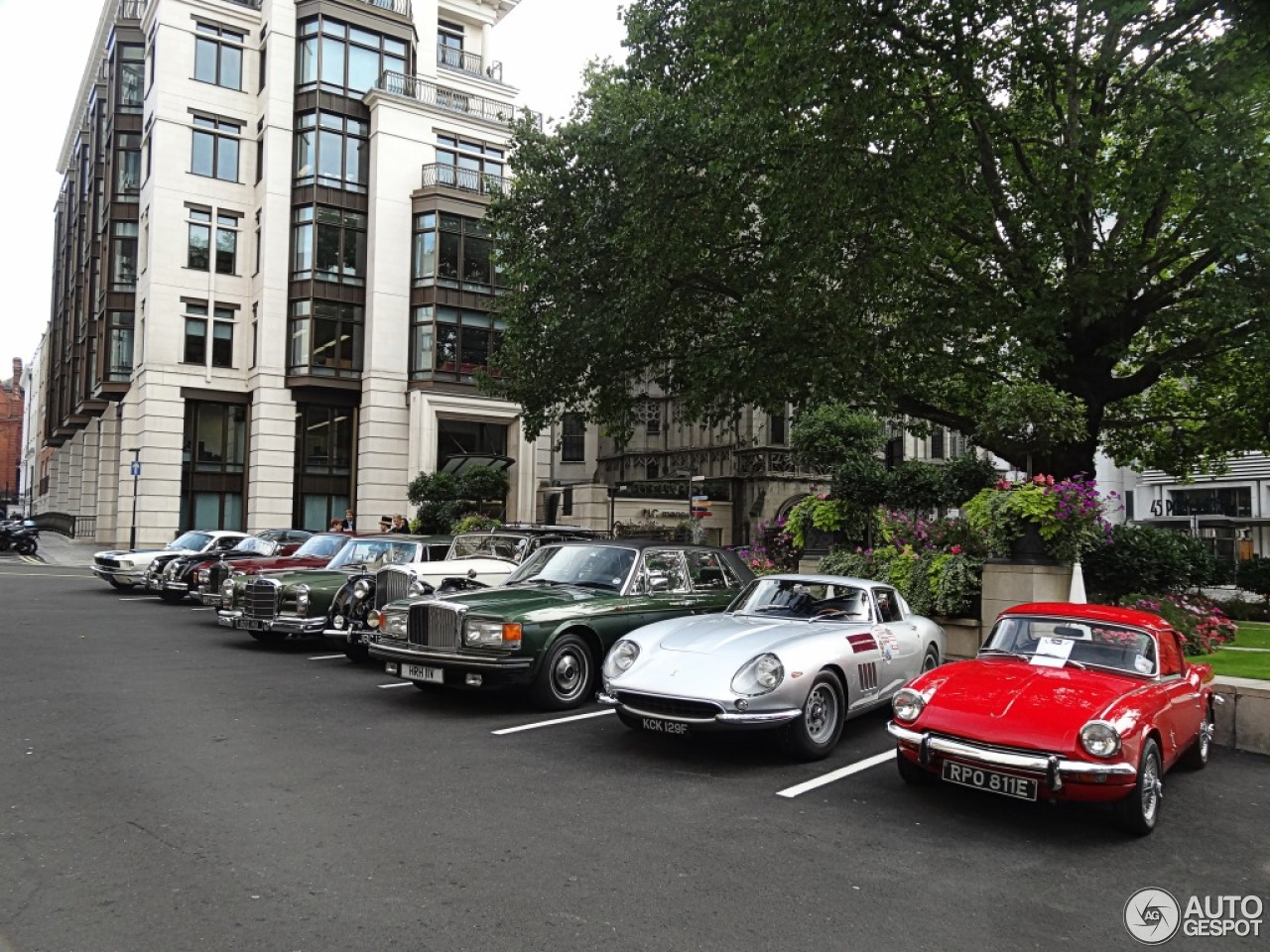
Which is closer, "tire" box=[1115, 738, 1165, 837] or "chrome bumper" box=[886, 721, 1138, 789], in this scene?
"chrome bumper" box=[886, 721, 1138, 789]

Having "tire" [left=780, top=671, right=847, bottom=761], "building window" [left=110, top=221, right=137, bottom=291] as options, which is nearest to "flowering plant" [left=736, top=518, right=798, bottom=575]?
"tire" [left=780, top=671, right=847, bottom=761]

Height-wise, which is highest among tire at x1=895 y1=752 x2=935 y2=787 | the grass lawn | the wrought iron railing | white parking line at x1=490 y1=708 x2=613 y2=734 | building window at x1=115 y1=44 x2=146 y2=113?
building window at x1=115 y1=44 x2=146 y2=113

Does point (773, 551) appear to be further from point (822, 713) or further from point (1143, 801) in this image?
point (1143, 801)

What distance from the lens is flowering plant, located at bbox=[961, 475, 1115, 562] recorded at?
1074cm

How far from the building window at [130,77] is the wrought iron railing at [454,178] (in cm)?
1418

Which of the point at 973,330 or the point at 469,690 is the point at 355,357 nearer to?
the point at 973,330

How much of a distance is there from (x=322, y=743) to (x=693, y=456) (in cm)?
3213

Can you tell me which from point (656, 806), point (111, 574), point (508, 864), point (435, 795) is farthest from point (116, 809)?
point (111, 574)

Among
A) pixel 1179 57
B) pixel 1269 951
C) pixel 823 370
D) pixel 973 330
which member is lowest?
pixel 1269 951

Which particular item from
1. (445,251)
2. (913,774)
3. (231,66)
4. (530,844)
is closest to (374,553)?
(530,844)

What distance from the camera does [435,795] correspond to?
19.0 ft

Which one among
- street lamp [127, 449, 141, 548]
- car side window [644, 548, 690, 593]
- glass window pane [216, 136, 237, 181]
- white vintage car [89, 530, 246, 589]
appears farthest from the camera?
glass window pane [216, 136, 237, 181]

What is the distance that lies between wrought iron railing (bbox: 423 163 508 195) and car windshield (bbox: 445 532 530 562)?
1044 inches

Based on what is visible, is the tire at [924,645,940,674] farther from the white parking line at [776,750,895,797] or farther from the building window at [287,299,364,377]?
the building window at [287,299,364,377]
